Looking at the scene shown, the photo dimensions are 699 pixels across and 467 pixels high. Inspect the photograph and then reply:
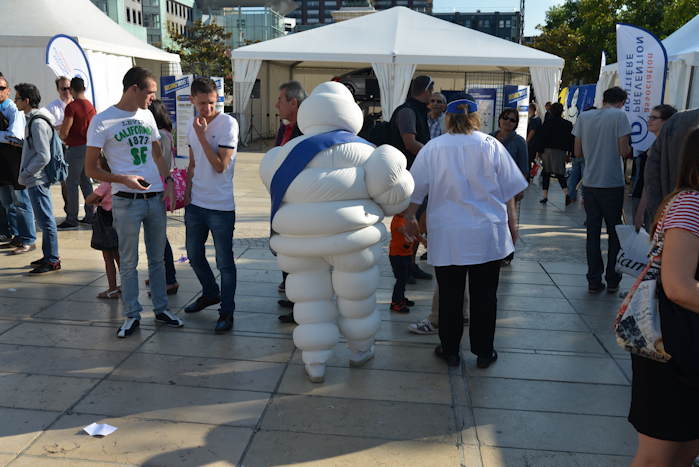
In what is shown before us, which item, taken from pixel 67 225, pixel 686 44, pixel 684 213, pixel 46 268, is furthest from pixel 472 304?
pixel 686 44

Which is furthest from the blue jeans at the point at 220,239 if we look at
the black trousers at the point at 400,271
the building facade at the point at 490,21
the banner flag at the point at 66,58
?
the building facade at the point at 490,21

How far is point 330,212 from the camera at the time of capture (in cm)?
350

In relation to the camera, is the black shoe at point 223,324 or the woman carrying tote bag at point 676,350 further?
the black shoe at point 223,324

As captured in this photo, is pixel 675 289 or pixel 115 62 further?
pixel 115 62

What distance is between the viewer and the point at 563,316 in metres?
5.18

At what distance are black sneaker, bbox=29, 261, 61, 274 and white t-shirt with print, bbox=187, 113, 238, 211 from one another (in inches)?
88.1

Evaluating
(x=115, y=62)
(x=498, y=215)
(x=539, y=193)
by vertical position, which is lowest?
(x=539, y=193)

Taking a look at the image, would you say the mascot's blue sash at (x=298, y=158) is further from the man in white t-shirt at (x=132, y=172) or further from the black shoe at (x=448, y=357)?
the black shoe at (x=448, y=357)

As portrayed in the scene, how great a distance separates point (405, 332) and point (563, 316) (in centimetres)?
142

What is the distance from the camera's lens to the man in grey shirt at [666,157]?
397cm

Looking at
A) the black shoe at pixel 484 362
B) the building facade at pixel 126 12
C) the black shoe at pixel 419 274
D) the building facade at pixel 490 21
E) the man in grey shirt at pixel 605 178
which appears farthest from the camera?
the building facade at pixel 490 21

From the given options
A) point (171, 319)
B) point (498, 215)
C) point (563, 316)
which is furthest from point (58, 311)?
point (563, 316)

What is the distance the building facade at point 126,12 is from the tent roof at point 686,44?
51.1m

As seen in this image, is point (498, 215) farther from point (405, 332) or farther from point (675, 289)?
point (675, 289)
